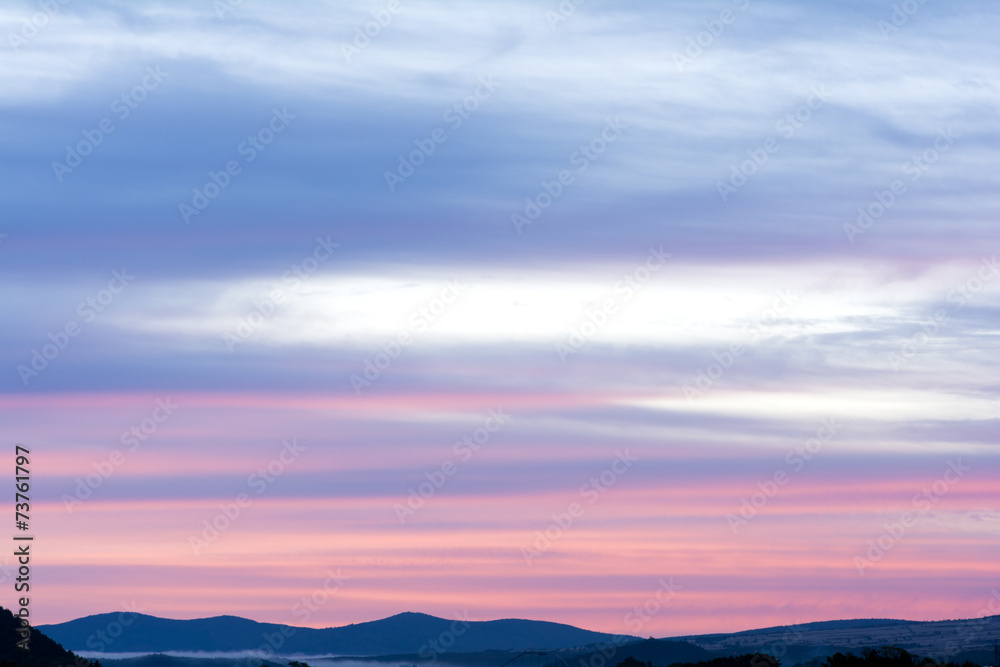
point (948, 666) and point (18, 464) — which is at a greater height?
point (18, 464)

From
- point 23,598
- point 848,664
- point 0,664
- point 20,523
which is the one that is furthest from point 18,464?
point 848,664

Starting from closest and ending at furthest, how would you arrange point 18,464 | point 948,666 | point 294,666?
point 18,464, point 948,666, point 294,666

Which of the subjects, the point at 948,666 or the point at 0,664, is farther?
the point at 0,664

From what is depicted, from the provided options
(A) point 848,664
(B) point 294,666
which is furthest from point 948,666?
(B) point 294,666

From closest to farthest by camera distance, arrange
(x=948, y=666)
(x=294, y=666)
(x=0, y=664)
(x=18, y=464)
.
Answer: (x=18, y=464) → (x=948, y=666) → (x=294, y=666) → (x=0, y=664)

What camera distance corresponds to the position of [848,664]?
167875 mm

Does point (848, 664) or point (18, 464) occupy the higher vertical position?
point (18, 464)

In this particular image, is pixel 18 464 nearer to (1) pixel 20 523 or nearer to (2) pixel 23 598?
(1) pixel 20 523

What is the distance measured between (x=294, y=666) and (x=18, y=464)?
58177 millimetres

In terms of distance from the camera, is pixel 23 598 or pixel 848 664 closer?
pixel 23 598

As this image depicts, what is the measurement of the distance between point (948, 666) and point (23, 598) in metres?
96.6

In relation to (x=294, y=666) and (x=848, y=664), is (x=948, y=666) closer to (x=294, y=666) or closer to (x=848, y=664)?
(x=848, y=664)

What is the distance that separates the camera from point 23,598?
13300 centimetres

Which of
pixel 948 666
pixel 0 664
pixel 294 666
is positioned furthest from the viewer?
pixel 0 664
